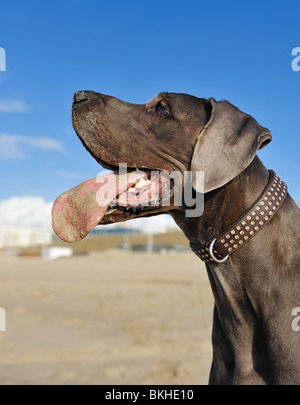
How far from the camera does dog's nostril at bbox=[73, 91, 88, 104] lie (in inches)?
105

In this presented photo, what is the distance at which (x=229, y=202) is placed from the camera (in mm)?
2506

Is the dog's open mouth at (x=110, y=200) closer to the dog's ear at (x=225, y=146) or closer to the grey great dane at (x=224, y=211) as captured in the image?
the grey great dane at (x=224, y=211)

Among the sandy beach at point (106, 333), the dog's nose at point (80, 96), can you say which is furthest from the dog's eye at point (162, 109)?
the sandy beach at point (106, 333)

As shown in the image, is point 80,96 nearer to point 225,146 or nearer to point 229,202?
point 225,146

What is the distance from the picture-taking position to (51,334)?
8.50m

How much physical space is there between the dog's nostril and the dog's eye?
0.42 m

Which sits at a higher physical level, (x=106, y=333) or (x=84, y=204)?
(x=84, y=204)

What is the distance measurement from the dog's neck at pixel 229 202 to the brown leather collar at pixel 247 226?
0.04m

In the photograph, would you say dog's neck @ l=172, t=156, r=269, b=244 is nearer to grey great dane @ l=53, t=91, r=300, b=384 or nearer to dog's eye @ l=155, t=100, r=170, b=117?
grey great dane @ l=53, t=91, r=300, b=384

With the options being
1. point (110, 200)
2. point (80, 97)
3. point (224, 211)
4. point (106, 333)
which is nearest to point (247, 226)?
point (224, 211)

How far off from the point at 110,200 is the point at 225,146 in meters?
0.69

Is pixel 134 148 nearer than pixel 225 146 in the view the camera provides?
No

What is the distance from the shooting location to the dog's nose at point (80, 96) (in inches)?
105
